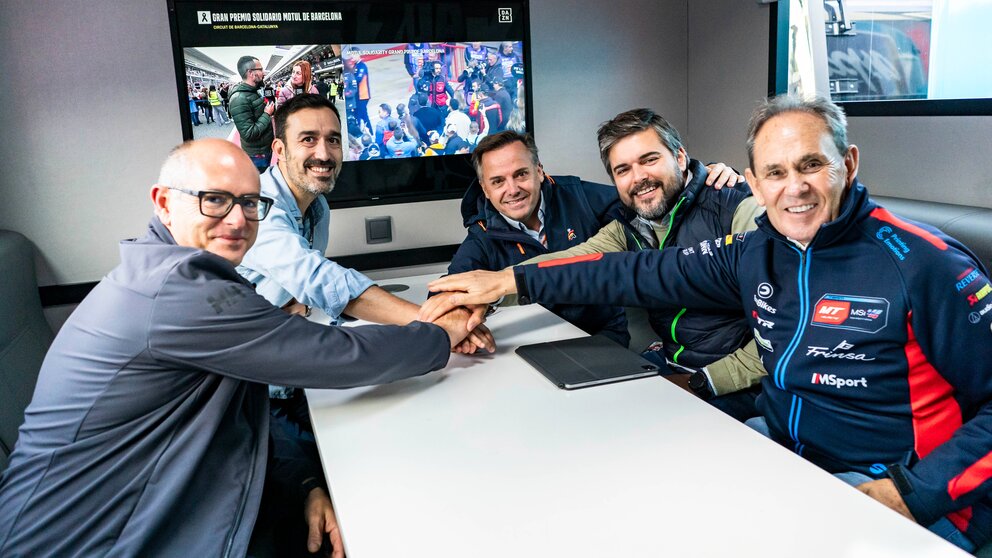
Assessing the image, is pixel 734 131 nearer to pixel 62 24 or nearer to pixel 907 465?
pixel 907 465

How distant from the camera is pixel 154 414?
4.36 feet

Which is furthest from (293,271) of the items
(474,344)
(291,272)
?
(474,344)

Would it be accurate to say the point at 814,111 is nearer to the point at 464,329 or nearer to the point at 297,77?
the point at 464,329

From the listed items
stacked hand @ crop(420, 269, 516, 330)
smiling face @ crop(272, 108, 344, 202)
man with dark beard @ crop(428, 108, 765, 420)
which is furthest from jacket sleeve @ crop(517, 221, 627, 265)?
smiling face @ crop(272, 108, 344, 202)

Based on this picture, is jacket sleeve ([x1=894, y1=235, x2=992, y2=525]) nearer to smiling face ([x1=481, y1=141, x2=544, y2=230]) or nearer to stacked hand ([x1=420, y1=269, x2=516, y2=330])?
stacked hand ([x1=420, y1=269, x2=516, y2=330])

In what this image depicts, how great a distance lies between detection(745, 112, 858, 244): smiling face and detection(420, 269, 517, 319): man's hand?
0.74 metres

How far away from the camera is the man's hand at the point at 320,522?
154cm

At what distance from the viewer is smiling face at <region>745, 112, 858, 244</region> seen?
1.55 metres

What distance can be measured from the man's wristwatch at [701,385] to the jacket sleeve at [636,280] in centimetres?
19

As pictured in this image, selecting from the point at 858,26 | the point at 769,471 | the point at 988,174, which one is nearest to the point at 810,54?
the point at 858,26

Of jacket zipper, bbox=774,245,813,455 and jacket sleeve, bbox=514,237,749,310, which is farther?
jacket sleeve, bbox=514,237,749,310

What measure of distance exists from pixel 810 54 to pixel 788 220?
175cm

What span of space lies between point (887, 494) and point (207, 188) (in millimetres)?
1429

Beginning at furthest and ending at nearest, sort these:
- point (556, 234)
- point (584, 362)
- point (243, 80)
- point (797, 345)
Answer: point (243, 80), point (556, 234), point (584, 362), point (797, 345)
